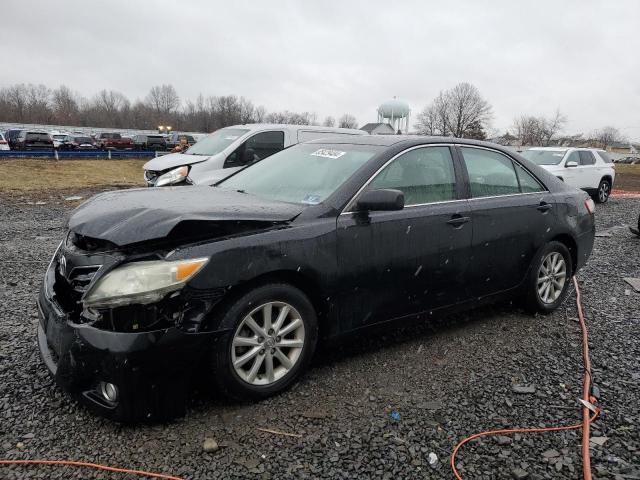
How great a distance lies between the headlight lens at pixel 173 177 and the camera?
29.3 feet

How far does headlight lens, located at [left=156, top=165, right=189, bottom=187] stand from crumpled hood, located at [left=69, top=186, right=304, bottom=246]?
581 cm

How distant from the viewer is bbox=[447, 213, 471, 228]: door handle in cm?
361

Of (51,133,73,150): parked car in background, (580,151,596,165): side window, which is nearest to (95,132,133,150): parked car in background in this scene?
(51,133,73,150): parked car in background

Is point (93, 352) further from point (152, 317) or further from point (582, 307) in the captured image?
point (582, 307)

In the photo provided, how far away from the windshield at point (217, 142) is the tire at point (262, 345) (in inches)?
295

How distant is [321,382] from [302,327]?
493 millimetres

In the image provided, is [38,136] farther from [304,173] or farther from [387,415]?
[387,415]

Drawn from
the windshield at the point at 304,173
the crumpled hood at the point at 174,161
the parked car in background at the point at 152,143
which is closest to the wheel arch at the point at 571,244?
the windshield at the point at 304,173

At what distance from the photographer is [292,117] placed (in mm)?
98312

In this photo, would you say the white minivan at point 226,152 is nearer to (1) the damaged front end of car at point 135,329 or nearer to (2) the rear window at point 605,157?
(1) the damaged front end of car at point 135,329

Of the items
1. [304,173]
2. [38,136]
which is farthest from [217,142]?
[38,136]

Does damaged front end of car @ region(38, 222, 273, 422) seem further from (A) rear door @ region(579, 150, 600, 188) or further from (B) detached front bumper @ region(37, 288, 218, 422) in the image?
(A) rear door @ region(579, 150, 600, 188)

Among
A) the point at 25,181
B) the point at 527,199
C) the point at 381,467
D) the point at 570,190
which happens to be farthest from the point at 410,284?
the point at 25,181

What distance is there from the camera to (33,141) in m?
30.1
